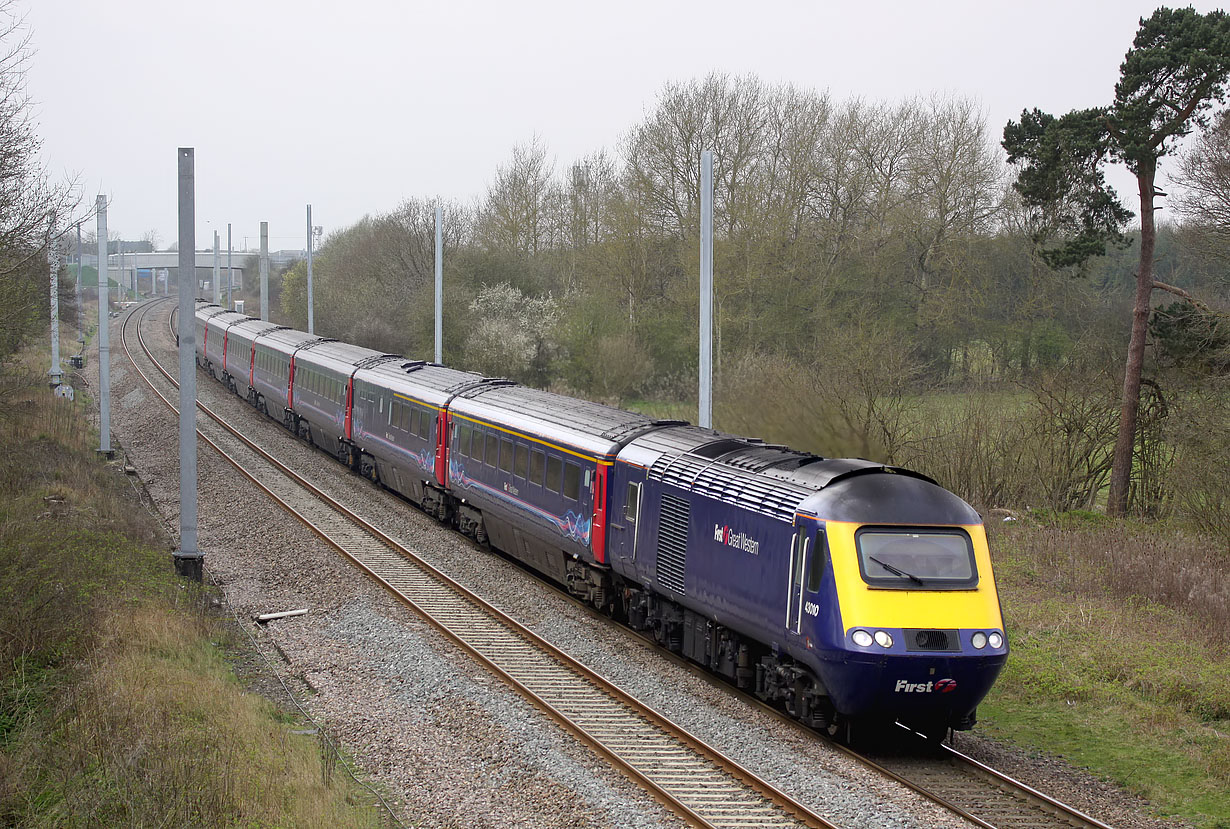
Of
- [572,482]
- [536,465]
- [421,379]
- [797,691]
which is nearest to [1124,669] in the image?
[797,691]

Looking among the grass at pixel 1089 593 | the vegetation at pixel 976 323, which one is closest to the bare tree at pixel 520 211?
the vegetation at pixel 976 323

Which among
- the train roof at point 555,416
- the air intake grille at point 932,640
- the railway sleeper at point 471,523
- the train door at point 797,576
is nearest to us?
the air intake grille at point 932,640

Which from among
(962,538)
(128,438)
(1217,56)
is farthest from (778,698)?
(128,438)

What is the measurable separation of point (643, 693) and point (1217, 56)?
1735 centimetres

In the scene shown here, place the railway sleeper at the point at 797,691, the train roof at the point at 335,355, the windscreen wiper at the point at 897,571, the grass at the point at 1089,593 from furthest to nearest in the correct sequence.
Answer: the train roof at the point at 335,355 < the grass at the point at 1089,593 < the railway sleeper at the point at 797,691 < the windscreen wiper at the point at 897,571

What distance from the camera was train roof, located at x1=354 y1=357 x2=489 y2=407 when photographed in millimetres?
22266

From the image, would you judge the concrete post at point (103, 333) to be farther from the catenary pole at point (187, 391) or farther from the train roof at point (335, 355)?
the catenary pole at point (187, 391)

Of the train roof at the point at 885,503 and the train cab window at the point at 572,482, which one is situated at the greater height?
the train roof at the point at 885,503

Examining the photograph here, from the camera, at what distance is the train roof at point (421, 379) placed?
2227cm

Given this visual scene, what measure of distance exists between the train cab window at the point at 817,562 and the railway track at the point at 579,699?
1.76 meters

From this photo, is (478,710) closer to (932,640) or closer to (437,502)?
(932,640)

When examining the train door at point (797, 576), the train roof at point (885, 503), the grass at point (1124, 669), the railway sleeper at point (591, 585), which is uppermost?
the train roof at point (885, 503)

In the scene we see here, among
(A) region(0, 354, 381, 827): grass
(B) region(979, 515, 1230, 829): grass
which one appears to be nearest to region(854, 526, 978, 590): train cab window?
(B) region(979, 515, 1230, 829): grass

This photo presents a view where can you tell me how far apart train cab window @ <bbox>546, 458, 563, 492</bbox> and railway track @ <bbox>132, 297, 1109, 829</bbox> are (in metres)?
1.81
